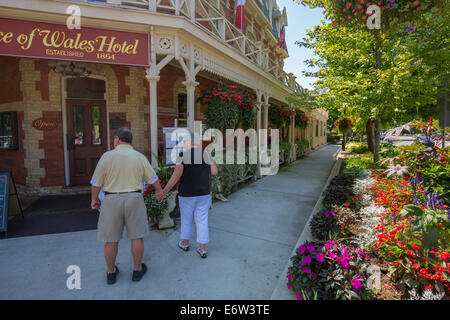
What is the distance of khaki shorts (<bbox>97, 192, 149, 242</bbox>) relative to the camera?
2.80 meters

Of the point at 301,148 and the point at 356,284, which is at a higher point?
the point at 301,148

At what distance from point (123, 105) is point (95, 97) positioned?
0.80 m

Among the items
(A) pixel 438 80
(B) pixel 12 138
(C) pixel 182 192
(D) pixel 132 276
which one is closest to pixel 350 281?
(C) pixel 182 192

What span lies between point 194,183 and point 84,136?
16.5ft

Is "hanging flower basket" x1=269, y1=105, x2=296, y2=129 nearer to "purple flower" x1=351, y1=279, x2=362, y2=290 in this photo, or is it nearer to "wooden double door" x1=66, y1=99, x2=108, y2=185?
"wooden double door" x1=66, y1=99, x2=108, y2=185

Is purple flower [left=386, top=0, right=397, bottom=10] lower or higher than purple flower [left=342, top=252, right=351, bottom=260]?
higher

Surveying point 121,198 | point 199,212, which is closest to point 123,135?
point 121,198

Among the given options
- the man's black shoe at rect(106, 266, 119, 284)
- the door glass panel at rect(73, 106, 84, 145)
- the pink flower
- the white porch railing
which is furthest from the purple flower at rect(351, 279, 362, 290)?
the door glass panel at rect(73, 106, 84, 145)

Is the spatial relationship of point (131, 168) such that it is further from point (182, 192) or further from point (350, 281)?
point (350, 281)

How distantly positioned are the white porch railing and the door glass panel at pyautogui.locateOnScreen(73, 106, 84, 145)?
2.86 metres

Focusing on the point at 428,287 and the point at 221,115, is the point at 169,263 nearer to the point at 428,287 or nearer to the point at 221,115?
the point at 428,287

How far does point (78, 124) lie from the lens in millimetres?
6809

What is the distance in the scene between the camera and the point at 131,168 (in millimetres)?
2861

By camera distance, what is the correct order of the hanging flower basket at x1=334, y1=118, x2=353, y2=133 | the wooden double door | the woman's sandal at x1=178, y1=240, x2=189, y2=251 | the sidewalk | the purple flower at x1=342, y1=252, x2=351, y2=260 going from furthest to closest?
the hanging flower basket at x1=334, y1=118, x2=353, y2=133 < the wooden double door < the woman's sandal at x1=178, y1=240, x2=189, y2=251 < the sidewalk < the purple flower at x1=342, y1=252, x2=351, y2=260
